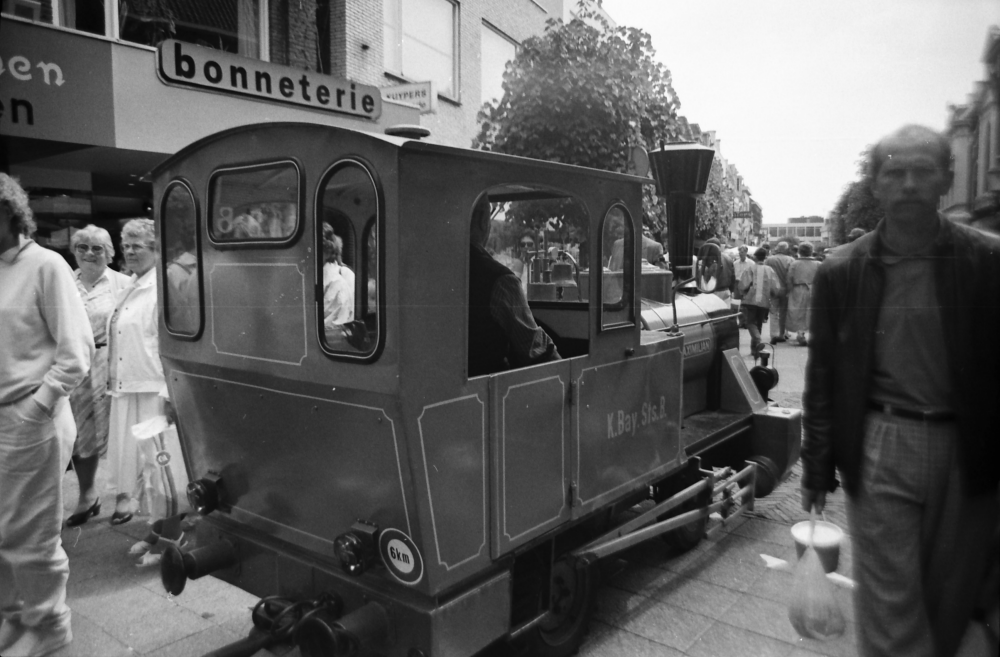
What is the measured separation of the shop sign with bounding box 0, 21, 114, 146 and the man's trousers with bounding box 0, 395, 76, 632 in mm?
5016

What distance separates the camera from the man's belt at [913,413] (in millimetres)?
2086

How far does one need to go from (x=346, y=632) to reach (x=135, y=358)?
2.36 m

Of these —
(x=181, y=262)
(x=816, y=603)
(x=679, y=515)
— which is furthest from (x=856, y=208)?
(x=181, y=262)

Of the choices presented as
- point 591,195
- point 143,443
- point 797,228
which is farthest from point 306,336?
point 143,443

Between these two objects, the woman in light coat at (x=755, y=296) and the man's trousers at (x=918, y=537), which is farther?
the woman in light coat at (x=755, y=296)

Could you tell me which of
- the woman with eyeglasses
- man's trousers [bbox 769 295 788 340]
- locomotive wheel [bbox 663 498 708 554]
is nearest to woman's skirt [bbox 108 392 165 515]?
the woman with eyeglasses

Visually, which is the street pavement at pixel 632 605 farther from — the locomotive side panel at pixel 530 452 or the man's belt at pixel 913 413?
the man's belt at pixel 913 413

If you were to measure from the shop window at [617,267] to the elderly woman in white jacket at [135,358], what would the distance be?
2.41 metres

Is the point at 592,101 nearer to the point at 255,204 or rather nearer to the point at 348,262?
the point at 348,262

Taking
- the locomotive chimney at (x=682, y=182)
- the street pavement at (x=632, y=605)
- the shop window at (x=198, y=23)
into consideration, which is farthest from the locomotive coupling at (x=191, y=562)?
the shop window at (x=198, y=23)

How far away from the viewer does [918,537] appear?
216cm

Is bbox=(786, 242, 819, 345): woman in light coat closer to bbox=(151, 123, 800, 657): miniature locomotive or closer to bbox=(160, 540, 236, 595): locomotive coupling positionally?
bbox=(151, 123, 800, 657): miniature locomotive

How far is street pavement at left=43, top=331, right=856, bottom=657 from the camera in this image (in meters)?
3.28

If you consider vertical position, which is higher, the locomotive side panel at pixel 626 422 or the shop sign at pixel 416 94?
the shop sign at pixel 416 94
